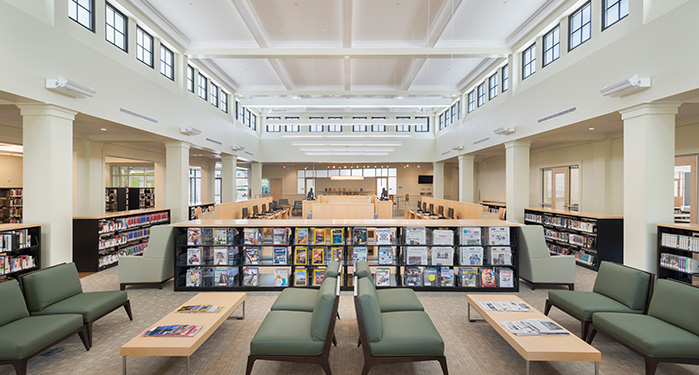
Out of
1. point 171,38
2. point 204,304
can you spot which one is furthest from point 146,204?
point 204,304

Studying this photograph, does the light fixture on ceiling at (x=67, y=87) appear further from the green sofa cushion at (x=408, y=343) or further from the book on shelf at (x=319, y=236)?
the green sofa cushion at (x=408, y=343)

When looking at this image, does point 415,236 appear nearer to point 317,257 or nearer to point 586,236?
point 317,257

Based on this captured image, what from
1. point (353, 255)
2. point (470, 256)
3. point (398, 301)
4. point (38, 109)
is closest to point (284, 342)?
point (398, 301)

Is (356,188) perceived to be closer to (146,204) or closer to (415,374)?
(146,204)

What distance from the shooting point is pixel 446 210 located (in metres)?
10.9

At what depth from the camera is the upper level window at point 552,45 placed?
7.06 meters

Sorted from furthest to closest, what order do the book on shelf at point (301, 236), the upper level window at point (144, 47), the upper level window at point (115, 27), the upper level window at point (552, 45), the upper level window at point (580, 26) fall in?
the upper level window at point (144, 47)
the upper level window at point (552, 45)
the upper level window at point (115, 27)
the upper level window at point (580, 26)
the book on shelf at point (301, 236)

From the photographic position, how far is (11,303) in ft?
9.88

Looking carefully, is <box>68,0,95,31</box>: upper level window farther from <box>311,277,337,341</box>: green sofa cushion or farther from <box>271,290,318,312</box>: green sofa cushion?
<box>311,277,337,341</box>: green sofa cushion

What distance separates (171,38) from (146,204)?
27.0 feet

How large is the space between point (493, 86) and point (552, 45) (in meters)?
3.12

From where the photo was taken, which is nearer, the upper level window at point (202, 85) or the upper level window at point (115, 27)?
the upper level window at point (115, 27)

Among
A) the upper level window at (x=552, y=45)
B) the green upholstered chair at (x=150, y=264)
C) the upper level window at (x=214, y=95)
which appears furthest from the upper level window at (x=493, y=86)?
the green upholstered chair at (x=150, y=264)

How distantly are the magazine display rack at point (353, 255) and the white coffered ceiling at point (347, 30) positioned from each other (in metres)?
4.65
